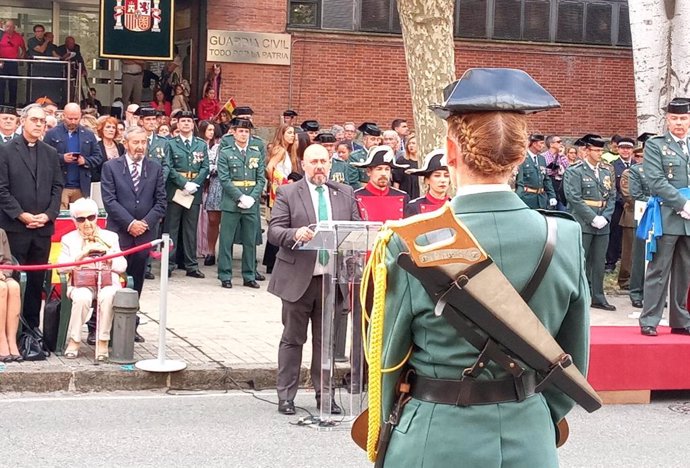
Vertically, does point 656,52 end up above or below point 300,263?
above

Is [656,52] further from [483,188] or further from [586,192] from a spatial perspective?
[483,188]

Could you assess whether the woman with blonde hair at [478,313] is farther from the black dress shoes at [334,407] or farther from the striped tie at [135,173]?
the striped tie at [135,173]

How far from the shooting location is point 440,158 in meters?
9.83

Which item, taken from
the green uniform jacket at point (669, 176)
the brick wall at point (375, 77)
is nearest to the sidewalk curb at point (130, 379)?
the green uniform jacket at point (669, 176)

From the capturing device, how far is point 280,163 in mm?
15578

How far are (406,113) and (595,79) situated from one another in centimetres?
488

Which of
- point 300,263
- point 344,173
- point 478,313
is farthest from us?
point 344,173

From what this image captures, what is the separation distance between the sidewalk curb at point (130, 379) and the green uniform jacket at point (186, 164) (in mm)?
5376

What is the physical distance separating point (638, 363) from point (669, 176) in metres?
2.26

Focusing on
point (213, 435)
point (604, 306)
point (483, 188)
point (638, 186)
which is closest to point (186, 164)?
point (604, 306)

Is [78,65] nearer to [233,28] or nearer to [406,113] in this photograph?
[233,28]

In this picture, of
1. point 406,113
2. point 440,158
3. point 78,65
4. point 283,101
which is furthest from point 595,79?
point 440,158

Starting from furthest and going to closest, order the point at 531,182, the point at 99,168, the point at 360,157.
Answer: the point at 531,182
the point at 360,157
the point at 99,168

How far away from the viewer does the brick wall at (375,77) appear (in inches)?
941
